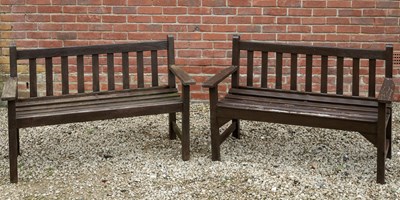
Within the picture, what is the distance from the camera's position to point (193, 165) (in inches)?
189

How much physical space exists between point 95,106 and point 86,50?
543mm

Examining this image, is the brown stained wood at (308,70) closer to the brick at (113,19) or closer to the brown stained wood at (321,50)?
the brown stained wood at (321,50)

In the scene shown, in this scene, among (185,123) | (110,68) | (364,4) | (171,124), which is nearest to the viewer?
(185,123)

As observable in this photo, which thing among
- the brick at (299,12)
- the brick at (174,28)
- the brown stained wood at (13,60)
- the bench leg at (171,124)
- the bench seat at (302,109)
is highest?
the brick at (299,12)

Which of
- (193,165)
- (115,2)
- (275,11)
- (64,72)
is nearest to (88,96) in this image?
(64,72)

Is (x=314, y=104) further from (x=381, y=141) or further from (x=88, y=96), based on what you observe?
(x=88, y=96)

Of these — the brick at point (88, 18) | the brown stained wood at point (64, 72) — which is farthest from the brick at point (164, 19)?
the brown stained wood at point (64, 72)

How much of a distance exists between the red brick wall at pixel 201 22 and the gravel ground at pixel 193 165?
93cm

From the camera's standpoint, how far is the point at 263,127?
5902 mm

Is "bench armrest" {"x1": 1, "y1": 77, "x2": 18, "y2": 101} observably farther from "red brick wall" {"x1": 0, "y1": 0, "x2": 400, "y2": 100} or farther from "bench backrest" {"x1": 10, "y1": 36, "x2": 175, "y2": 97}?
"red brick wall" {"x1": 0, "y1": 0, "x2": 400, "y2": 100}

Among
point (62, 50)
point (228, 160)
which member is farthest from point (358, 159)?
point (62, 50)

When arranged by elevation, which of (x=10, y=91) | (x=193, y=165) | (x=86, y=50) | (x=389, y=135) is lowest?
(x=193, y=165)

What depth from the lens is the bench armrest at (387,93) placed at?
432cm

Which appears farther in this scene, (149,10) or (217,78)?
(149,10)
